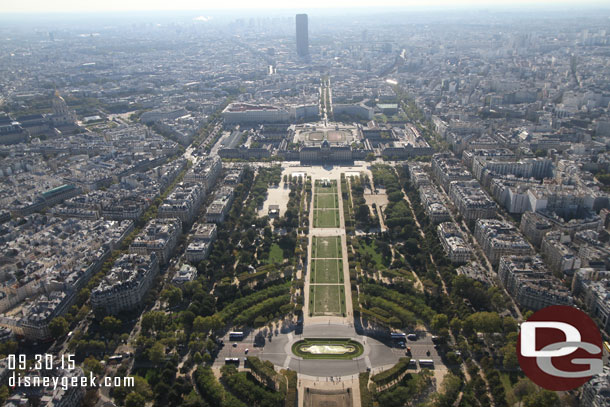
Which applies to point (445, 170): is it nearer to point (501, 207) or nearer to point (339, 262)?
point (501, 207)

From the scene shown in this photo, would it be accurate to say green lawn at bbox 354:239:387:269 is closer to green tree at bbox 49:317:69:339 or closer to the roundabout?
the roundabout

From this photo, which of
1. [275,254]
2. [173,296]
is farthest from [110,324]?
[275,254]

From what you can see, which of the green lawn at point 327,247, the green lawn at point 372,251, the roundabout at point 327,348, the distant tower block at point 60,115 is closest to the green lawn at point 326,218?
the green lawn at point 327,247

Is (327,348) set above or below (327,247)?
below

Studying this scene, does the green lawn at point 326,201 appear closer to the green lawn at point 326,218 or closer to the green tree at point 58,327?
the green lawn at point 326,218

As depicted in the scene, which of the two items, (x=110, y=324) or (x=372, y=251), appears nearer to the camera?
(x=110, y=324)

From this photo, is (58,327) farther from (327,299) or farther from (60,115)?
(60,115)

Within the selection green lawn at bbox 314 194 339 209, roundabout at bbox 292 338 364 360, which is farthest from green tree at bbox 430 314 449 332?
green lawn at bbox 314 194 339 209
